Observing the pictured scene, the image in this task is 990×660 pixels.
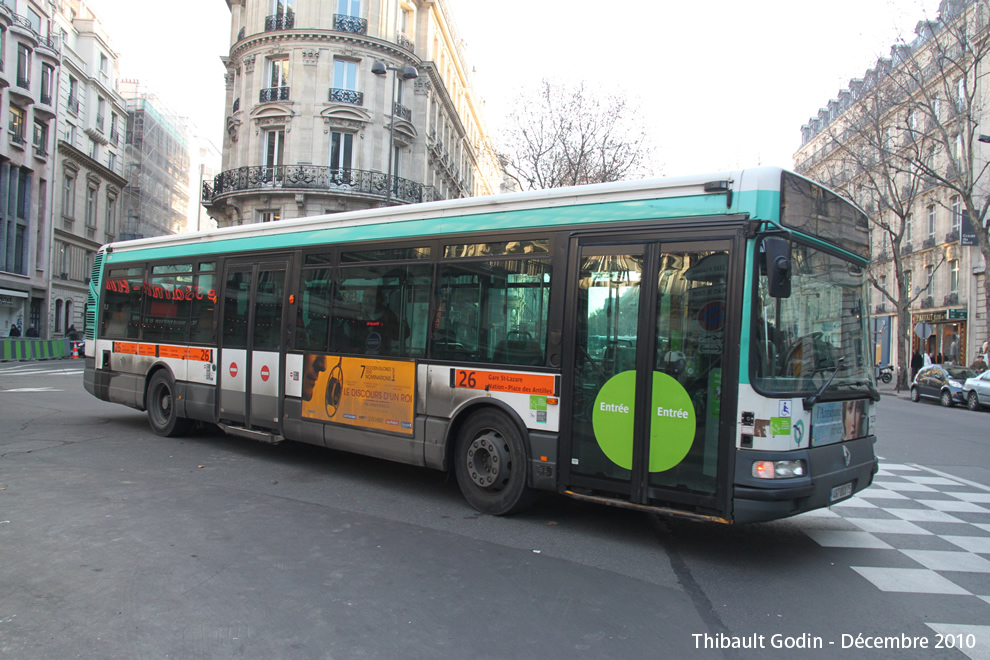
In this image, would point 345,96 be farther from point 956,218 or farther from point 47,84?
point 956,218

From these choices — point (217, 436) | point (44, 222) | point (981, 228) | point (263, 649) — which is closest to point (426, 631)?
point (263, 649)

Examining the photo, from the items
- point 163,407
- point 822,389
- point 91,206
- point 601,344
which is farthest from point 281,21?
point 822,389

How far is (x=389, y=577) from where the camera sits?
465 cm

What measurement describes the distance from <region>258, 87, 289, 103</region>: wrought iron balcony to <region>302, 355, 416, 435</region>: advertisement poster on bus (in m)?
28.0

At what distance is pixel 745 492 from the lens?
5008 mm

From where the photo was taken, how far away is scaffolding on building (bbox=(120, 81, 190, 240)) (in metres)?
56.6

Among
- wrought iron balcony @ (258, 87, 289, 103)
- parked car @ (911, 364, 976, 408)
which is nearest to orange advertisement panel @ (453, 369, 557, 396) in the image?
parked car @ (911, 364, 976, 408)

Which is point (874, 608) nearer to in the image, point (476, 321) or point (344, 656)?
point (344, 656)

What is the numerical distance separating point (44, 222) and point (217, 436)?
41.2m

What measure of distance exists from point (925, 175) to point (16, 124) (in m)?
48.8

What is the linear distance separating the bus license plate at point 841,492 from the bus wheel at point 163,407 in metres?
8.51

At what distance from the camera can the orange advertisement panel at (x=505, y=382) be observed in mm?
6070

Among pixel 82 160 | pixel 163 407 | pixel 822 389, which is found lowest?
pixel 163 407

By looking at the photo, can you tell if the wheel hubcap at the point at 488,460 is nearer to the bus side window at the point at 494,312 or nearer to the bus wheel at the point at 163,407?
the bus side window at the point at 494,312
